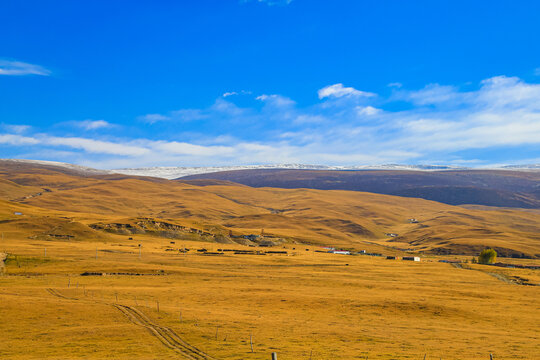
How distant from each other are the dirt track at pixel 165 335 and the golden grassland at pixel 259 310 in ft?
2.07

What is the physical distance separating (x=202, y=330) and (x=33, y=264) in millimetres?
71926

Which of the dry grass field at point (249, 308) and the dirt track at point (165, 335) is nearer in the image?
the dirt track at point (165, 335)

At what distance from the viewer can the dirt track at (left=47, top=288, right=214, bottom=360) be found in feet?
115

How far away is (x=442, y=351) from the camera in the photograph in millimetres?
38625

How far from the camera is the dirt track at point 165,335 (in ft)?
115

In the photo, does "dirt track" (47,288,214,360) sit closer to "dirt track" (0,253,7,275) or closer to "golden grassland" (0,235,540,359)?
"golden grassland" (0,235,540,359)

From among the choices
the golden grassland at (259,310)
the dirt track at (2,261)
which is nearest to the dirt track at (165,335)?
the golden grassland at (259,310)

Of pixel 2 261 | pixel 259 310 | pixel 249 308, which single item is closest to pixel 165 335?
pixel 259 310

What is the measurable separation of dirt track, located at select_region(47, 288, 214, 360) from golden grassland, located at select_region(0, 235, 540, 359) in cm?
Result: 63

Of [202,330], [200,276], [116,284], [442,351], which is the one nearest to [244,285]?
[200,276]

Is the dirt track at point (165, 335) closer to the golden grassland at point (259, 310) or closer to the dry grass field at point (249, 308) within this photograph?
the dry grass field at point (249, 308)

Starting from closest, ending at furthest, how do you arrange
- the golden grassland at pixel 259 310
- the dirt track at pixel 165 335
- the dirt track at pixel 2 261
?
the dirt track at pixel 165 335
the golden grassland at pixel 259 310
the dirt track at pixel 2 261

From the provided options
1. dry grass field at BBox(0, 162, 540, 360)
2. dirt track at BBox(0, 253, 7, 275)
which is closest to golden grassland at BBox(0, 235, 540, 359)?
dry grass field at BBox(0, 162, 540, 360)

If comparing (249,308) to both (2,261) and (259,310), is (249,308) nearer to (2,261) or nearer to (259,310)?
(259,310)
